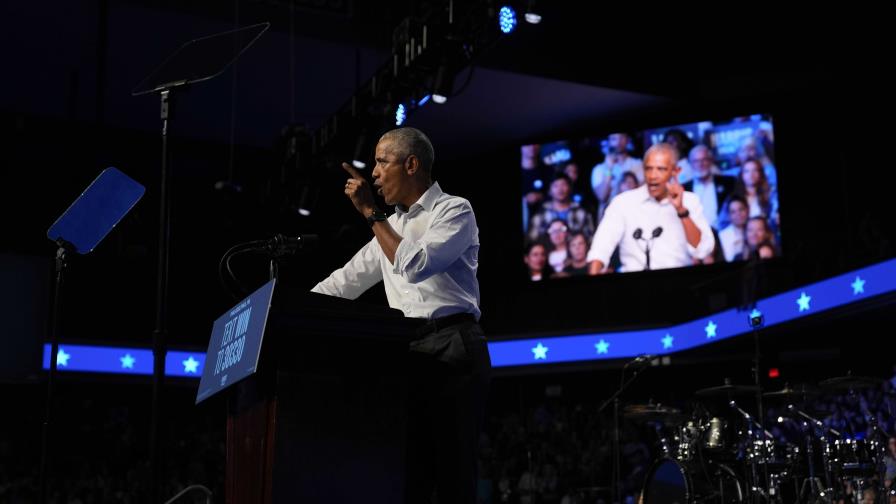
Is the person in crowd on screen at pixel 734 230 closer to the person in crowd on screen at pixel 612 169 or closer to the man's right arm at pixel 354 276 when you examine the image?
the person in crowd on screen at pixel 612 169

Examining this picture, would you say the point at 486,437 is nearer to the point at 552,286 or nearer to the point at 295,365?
the point at 552,286

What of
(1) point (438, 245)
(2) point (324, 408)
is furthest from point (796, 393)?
(2) point (324, 408)

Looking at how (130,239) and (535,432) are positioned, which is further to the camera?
(535,432)

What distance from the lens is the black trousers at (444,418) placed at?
2490 mm

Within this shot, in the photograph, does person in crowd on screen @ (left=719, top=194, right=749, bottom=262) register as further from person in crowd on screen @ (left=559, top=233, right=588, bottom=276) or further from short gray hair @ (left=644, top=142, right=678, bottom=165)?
person in crowd on screen @ (left=559, top=233, right=588, bottom=276)

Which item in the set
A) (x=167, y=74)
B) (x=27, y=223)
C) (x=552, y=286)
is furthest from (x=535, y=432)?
(x=167, y=74)

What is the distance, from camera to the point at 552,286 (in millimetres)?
12805

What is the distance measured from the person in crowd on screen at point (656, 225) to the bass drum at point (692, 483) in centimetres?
483

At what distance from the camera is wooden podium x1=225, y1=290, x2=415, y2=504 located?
228 cm

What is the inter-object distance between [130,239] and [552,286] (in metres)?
5.13

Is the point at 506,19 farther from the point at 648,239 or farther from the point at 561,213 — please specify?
the point at 561,213

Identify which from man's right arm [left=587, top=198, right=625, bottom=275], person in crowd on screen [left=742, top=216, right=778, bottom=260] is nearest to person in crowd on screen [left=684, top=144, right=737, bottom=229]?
person in crowd on screen [left=742, top=216, right=778, bottom=260]

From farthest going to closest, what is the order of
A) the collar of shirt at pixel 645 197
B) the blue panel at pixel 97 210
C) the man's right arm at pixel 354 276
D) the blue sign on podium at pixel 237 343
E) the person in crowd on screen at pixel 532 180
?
the person in crowd on screen at pixel 532 180 < the collar of shirt at pixel 645 197 < the blue panel at pixel 97 210 < the man's right arm at pixel 354 276 < the blue sign on podium at pixel 237 343

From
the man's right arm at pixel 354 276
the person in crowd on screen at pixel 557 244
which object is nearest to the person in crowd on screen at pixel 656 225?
the person in crowd on screen at pixel 557 244
